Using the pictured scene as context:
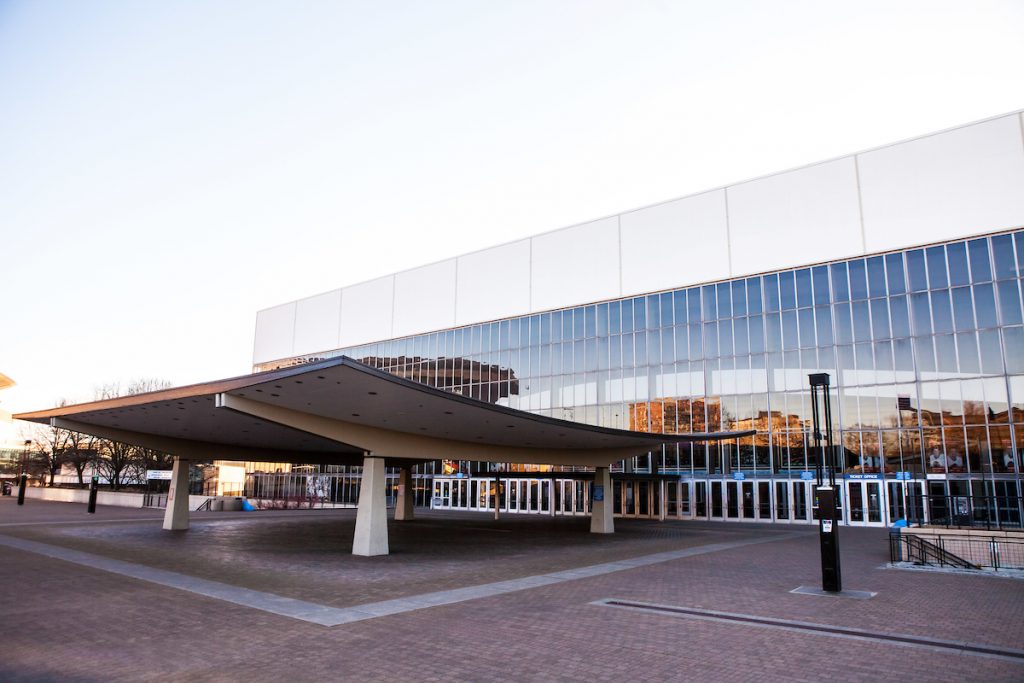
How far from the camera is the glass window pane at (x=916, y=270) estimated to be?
3375cm

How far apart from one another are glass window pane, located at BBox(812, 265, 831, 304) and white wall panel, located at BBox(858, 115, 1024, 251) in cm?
256

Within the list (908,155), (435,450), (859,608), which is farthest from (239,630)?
(908,155)

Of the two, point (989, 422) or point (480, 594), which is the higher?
point (989, 422)

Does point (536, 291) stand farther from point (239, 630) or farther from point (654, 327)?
point (239, 630)

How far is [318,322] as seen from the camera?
65.9m

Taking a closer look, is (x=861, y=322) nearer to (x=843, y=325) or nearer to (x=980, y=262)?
(x=843, y=325)

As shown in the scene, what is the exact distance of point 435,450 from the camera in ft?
74.0

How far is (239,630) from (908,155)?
3838 centimetres

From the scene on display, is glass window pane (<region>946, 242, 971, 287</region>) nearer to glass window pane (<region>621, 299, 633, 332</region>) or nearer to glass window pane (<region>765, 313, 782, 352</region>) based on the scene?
glass window pane (<region>765, 313, 782, 352</region>)

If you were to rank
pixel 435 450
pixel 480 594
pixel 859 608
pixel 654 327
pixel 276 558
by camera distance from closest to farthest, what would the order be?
pixel 859 608, pixel 480 594, pixel 276 558, pixel 435 450, pixel 654 327

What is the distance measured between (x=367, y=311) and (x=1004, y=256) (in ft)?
158

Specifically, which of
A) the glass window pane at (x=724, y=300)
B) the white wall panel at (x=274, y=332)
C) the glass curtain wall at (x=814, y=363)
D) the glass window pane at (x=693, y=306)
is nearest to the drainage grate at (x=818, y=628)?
the glass curtain wall at (x=814, y=363)

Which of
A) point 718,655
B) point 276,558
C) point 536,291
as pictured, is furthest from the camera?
point 536,291

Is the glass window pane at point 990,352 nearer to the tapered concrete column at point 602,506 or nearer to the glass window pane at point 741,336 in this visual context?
the glass window pane at point 741,336
